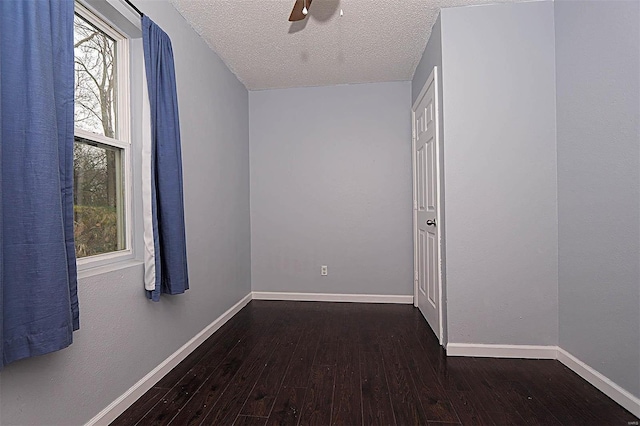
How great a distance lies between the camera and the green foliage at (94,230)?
170cm

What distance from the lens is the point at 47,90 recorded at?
49.6 inches

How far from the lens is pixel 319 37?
2850 millimetres

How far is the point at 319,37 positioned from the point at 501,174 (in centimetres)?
184

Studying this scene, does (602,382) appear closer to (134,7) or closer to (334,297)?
(334,297)

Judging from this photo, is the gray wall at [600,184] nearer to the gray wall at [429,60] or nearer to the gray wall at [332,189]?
the gray wall at [429,60]

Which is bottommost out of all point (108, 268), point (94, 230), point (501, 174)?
point (108, 268)

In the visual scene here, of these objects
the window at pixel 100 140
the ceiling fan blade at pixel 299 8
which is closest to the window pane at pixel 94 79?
the window at pixel 100 140

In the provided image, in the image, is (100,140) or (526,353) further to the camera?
(526,353)

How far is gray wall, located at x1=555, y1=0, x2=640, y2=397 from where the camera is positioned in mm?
1698

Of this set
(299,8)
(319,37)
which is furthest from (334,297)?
(299,8)

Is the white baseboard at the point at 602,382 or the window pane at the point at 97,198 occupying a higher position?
the window pane at the point at 97,198

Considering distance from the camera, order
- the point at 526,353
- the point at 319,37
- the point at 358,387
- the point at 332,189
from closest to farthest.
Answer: the point at 358,387 → the point at 526,353 → the point at 319,37 → the point at 332,189

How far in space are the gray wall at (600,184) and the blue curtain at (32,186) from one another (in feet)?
8.55

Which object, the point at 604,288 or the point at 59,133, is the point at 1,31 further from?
the point at 604,288
